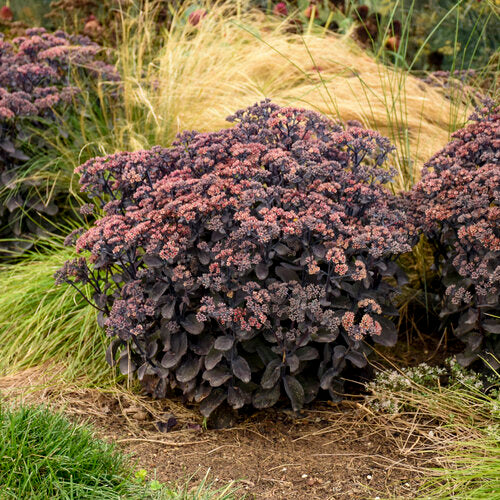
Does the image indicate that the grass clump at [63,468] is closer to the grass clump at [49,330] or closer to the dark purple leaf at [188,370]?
Result: the dark purple leaf at [188,370]

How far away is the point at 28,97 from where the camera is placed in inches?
157

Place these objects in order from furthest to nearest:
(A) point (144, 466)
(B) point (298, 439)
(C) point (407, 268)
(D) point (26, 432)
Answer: (C) point (407, 268)
(B) point (298, 439)
(A) point (144, 466)
(D) point (26, 432)

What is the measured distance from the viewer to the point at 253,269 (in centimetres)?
268

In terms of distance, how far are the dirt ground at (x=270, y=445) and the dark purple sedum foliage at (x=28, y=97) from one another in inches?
58.8

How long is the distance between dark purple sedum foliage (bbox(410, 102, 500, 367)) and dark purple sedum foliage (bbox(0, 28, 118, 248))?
2388 mm

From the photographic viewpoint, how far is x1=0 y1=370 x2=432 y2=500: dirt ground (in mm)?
2408

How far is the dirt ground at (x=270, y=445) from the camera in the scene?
2408 mm

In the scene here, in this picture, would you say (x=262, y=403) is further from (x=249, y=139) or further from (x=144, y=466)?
(x=249, y=139)

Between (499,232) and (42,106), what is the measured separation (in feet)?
9.15

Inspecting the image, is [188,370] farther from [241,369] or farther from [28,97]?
[28,97]

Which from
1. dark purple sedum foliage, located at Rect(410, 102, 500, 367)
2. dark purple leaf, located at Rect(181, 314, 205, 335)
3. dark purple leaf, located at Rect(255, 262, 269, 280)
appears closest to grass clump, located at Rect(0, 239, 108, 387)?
dark purple leaf, located at Rect(181, 314, 205, 335)

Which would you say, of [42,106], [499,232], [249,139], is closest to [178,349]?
[249,139]

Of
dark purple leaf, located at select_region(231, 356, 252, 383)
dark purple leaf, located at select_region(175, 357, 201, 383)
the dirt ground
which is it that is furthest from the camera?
dark purple leaf, located at select_region(175, 357, 201, 383)

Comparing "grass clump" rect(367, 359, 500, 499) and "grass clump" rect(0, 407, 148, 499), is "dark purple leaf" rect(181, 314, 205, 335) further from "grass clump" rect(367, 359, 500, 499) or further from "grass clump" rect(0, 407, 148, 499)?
"grass clump" rect(367, 359, 500, 499)
